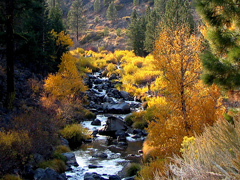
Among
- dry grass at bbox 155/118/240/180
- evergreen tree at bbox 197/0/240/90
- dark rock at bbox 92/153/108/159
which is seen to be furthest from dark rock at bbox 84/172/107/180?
dry grass at bbox 155/118/240/180

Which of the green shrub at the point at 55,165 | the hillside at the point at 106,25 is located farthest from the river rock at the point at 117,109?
the hillside at the point at 106,25

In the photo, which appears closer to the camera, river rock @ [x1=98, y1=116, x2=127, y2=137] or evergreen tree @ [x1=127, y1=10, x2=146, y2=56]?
river rock @ [x1=98, y1=116, x2=127, y2=137]

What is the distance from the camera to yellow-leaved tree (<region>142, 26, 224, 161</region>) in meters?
10.8

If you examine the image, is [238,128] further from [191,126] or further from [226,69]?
[191,126]

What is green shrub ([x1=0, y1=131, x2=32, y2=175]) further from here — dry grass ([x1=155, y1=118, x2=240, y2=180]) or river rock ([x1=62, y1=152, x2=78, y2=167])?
dry grass ([x1=155, y1=118, x2=240, y2=180])

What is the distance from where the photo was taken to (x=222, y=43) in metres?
8.74

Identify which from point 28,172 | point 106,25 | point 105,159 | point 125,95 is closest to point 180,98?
point 105,159

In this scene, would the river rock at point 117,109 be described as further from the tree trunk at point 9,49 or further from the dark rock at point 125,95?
the tree trunk at point 9,49

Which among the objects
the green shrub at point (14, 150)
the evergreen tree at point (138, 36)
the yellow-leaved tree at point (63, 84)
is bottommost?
the green shrub at point (14, 150)

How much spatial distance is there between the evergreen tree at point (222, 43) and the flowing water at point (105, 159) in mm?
6552

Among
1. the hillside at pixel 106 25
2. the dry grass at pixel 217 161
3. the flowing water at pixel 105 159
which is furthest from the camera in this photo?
the hillside at pixel 106 25

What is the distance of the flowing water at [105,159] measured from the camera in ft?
40.3

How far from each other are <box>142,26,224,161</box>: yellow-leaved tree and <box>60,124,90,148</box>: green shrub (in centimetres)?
674

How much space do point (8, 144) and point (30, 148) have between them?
1253 millimetres
